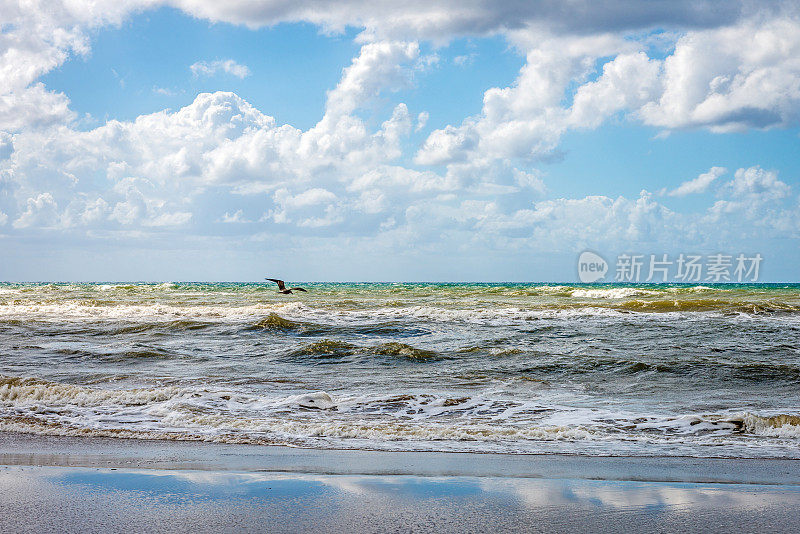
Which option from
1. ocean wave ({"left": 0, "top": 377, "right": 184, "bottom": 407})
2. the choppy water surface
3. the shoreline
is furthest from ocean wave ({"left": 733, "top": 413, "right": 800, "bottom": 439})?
ocean wave ({"left": 0, "top": 377, "right": 184, "bottom": 407})

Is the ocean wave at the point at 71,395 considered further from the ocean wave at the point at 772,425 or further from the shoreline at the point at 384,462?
the ocean wave at the point at 772,425

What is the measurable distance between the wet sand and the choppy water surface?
66 cm

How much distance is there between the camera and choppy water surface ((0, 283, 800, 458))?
266 inches

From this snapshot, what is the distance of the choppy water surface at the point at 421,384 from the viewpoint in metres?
6.75

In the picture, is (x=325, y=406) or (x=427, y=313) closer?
(x=325, y=406)

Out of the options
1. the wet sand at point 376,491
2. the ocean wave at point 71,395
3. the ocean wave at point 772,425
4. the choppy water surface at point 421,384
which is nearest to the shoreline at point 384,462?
the wet sand at point 376,491

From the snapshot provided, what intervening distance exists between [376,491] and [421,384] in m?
5.65

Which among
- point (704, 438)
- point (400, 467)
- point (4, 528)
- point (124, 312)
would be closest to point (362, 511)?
point (400, 467)

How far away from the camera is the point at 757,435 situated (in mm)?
6762

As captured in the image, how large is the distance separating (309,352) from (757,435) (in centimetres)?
889

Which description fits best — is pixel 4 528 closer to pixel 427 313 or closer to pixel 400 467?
pixel 400 467

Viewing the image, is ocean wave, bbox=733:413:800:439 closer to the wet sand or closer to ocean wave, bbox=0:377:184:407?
the wet sand

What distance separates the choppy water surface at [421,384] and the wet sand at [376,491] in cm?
66

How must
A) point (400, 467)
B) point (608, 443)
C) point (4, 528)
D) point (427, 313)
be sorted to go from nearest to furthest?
point (4, 528)
point (400, 467)
point (608, 443)
point (427, 313)
